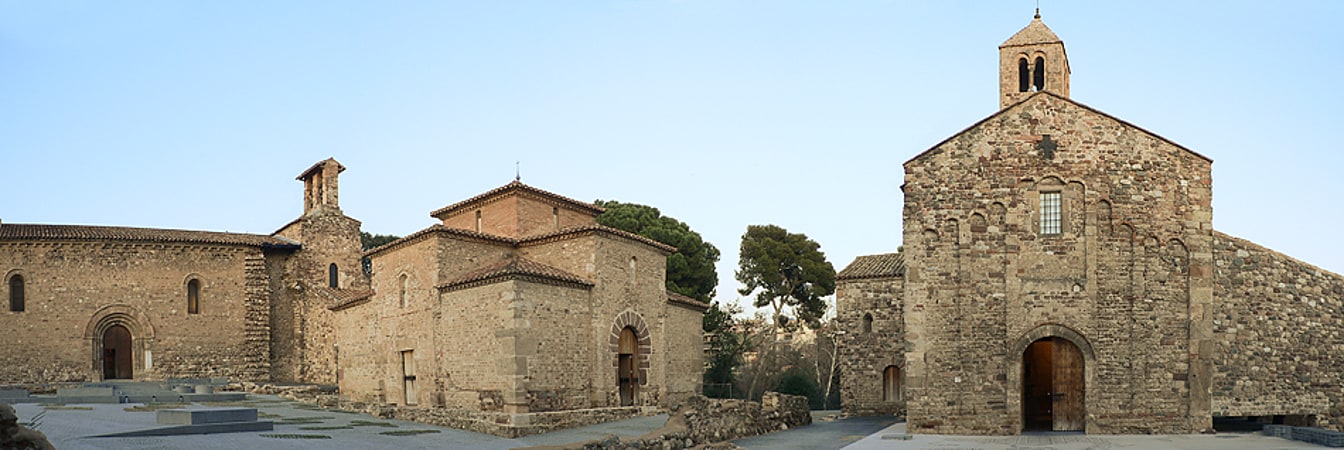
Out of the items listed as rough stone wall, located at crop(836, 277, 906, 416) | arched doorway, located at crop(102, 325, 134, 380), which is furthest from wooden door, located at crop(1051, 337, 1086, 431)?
arched doorway, located at crop(102, 325, 134, 380)

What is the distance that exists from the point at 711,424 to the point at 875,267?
43.7 ft

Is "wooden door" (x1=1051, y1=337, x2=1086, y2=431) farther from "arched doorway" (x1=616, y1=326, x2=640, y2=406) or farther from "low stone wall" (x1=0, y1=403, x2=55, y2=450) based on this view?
"low stone wall" (x1=0, y1=403, x2=55, y2=450)

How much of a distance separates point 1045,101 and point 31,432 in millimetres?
20675

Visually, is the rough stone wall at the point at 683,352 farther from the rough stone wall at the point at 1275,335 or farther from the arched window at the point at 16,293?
the arched window at the point at 16,293

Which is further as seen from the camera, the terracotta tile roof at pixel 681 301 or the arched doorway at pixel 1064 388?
the terracotta tile roof at pixel 681 301

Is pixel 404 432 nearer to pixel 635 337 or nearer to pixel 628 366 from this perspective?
pixel 628 366

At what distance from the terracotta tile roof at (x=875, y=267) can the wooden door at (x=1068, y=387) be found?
9673mm

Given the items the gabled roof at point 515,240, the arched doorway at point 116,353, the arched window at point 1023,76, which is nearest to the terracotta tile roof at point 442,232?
the gabled roof at point 515,240

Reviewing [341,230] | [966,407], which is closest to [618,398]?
[966,407]

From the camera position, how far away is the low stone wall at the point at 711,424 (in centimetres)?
1994

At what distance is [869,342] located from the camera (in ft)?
108

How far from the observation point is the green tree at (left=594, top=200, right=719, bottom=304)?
44.8 metres

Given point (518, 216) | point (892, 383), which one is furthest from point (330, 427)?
point (892, 383)

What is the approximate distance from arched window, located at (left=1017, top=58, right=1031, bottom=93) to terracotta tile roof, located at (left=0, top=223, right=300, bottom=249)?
27707 mm
